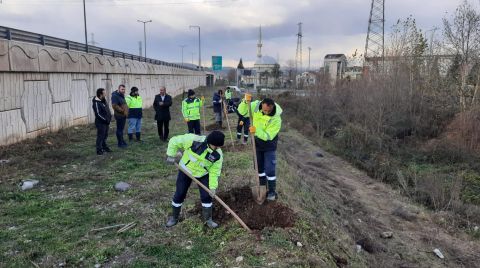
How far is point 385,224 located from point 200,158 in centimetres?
562

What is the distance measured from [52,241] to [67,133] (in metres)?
7.82

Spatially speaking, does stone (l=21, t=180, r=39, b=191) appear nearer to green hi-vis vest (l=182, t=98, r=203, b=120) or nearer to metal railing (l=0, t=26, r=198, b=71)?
green hi-vis vest (l=182, t=98, r=203, b=120)

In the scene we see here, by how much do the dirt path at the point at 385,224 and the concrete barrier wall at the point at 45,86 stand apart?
808 centimetres

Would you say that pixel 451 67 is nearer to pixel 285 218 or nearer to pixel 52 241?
pixel 285 218

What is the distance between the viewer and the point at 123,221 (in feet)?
18.1

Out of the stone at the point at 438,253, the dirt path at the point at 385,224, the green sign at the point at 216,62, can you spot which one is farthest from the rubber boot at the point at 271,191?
the green sign at the point at 216,62

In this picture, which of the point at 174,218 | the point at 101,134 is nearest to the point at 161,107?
the point at 101,134

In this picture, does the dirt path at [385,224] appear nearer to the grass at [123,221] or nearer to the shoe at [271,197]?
the grass at [123,221]

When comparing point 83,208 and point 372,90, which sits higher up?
point 372,90

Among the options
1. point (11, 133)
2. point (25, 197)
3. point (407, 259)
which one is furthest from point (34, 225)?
point (407, 259)

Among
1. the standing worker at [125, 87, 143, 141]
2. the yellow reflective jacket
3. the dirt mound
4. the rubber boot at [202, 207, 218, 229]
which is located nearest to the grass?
the rubber boot at [202, 207, 218, 229]

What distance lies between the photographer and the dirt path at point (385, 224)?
6859 mm

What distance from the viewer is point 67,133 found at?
11875mm

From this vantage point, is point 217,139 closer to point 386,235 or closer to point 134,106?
point 386,235
